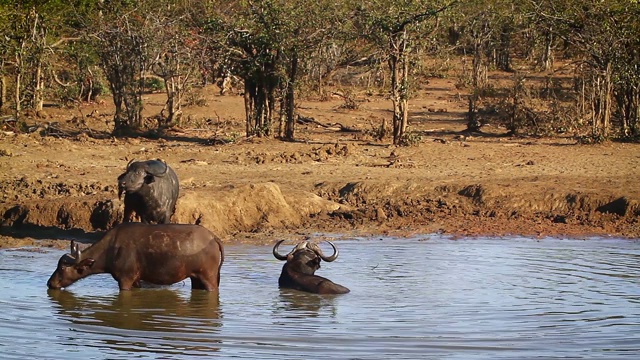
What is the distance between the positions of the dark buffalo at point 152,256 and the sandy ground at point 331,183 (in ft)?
9.92

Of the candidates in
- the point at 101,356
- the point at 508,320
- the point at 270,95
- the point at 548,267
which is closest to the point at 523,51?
the point at 270,95

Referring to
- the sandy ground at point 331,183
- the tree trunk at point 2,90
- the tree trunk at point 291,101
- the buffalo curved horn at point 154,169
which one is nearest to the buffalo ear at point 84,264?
the buffalo curved horn at point 154,169

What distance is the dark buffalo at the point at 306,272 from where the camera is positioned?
402 inches

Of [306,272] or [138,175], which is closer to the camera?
[306,272]

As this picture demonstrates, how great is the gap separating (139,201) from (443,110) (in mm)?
12317

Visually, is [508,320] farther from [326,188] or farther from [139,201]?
[326,188]

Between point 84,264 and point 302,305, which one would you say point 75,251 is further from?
point 302,305

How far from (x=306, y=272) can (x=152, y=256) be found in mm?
1667

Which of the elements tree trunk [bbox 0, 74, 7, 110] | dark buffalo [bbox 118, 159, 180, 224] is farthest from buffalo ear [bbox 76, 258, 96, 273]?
tree trunk [bbox 0, 74, 7, 110]

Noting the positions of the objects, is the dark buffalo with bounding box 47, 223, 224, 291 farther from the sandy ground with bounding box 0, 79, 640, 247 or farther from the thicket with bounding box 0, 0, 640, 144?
the thicket with bounding box 0, 0, 640, 144

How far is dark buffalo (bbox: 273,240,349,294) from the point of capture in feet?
33.5

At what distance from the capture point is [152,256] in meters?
9.84

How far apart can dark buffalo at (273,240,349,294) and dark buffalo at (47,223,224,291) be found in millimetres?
829

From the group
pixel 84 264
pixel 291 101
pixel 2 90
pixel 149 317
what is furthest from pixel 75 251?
pixel 2 90
